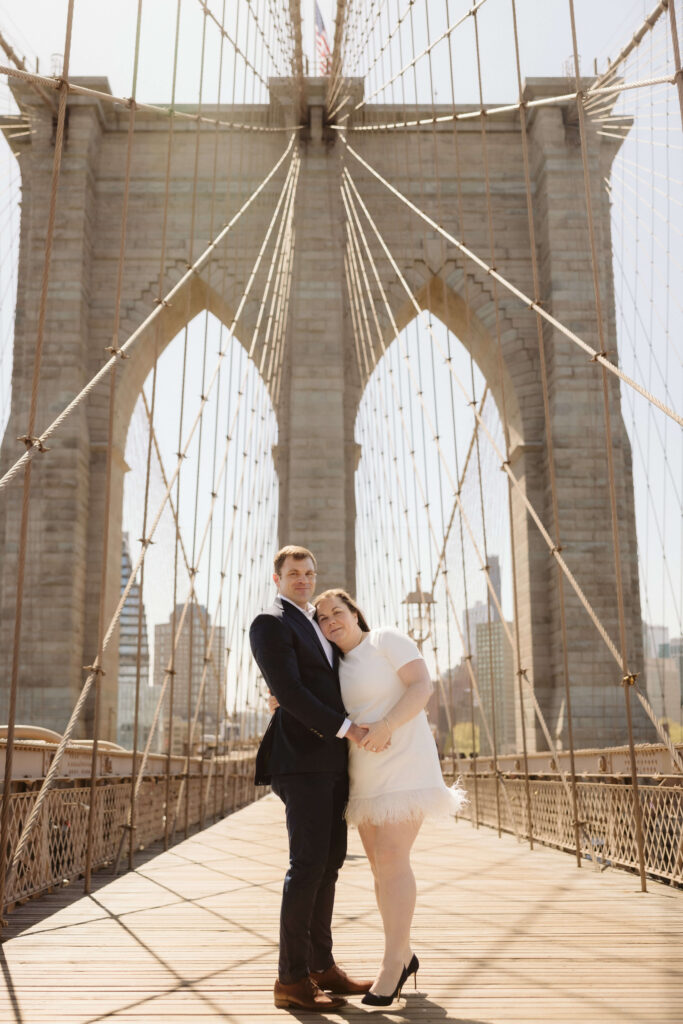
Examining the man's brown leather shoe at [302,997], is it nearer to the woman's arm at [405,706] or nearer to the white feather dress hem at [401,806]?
the white feather dress hem at [401,806]

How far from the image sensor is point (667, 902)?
3.46 meters

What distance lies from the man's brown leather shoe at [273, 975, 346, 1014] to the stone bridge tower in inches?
392

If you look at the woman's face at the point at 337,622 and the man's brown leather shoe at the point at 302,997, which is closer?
the man's brown leather shoe at the point at 302,997

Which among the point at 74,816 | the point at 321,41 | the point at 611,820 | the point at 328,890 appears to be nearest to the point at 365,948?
the point at 328,890

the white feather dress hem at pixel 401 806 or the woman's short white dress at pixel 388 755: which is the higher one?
Result: the woman's short white dress at pixel 388 755

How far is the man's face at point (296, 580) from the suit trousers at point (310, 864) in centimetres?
40

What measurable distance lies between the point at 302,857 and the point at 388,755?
0.28 metres

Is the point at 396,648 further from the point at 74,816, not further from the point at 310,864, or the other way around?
the point at 74,816

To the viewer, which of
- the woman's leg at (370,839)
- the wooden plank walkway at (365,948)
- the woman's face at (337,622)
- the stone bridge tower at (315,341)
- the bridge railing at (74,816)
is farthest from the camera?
the stone bridge tower at (315,341)

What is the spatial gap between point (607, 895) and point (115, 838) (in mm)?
2328

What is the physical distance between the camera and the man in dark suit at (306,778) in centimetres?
219

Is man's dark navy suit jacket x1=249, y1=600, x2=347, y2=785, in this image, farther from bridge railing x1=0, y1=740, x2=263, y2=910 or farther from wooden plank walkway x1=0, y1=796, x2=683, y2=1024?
bridge railing x1=0, y1=740, x2=263, y2=910

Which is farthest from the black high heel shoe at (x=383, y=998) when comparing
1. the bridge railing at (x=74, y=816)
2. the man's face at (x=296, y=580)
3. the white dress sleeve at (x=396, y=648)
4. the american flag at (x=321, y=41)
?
the american flag at (x=321, y=41)

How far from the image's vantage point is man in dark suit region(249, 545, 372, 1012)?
219cm
